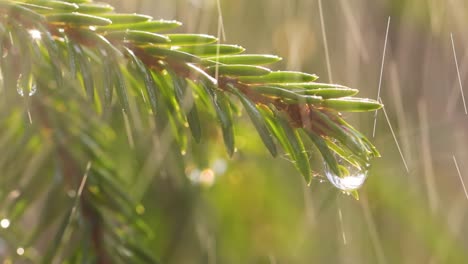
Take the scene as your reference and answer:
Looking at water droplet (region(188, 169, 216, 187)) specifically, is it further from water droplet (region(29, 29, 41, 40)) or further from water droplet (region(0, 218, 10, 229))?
water droplet (region(29, 29, 41, 40))

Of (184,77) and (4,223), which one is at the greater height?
(184,77)

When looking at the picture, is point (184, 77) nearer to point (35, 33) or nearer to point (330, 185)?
point (35, 33)

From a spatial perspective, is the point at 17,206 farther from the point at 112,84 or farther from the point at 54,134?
the point at 112,84

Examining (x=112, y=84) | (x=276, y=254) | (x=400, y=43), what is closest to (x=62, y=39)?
(x=112, y=84)

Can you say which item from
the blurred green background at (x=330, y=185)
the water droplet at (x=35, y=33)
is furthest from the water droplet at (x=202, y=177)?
the water droplet at (x=35, y=33)

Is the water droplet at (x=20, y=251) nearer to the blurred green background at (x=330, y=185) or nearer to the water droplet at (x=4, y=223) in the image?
the water droplet at (x=4, y=223)

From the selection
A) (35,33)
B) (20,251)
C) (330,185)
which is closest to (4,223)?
(20,251)

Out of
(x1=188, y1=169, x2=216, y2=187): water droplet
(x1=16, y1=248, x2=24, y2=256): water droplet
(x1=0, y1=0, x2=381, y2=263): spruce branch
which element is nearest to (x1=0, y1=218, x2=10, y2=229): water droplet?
(x1=16, y1=248, x2=24, y2=256): water droplet
